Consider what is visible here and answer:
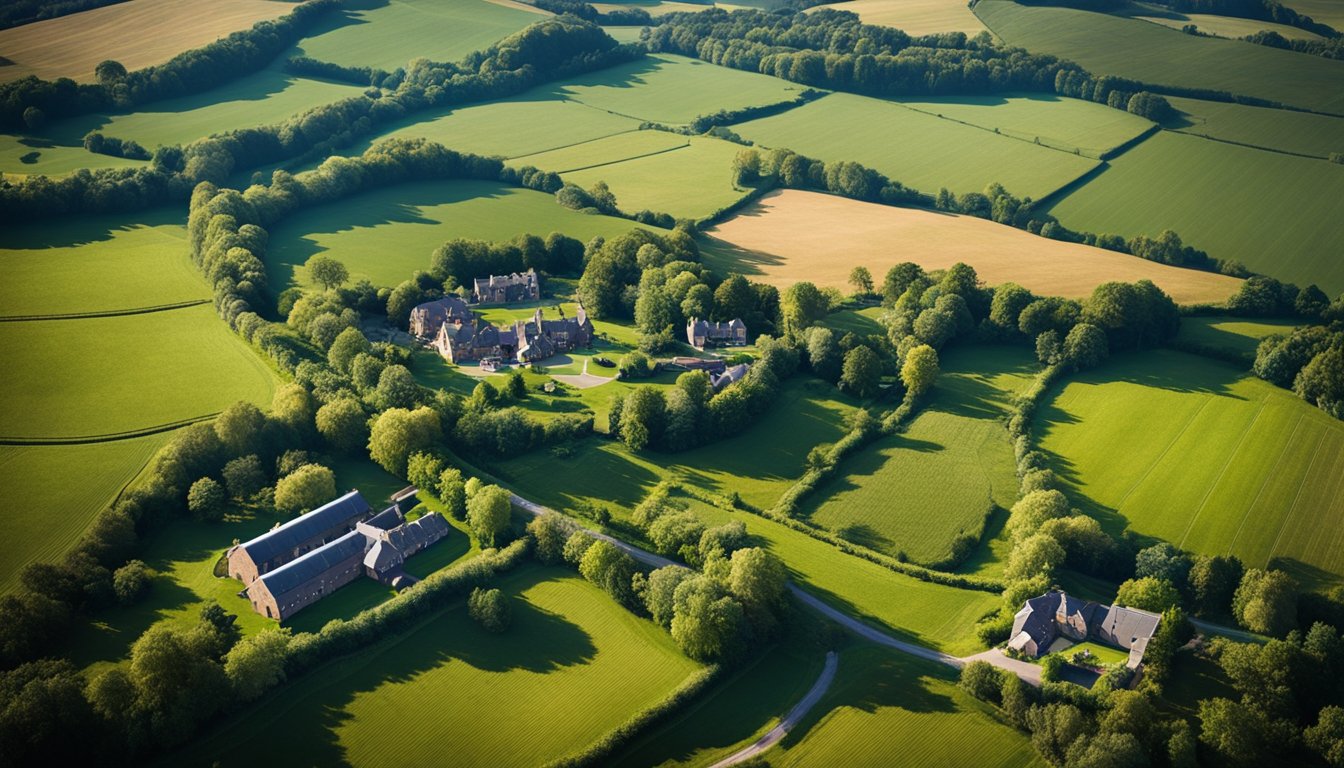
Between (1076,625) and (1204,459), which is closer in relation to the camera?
(1076,625)

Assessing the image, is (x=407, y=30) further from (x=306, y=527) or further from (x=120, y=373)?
(x=306, y=527)

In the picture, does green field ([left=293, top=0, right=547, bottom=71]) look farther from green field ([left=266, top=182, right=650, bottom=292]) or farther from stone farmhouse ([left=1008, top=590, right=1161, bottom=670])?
stone farmhouse ([left=1008, top=590, right=1161, bottom=670])

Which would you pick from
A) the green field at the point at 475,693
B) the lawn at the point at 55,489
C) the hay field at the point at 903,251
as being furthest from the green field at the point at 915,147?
the lawn at the point at 55,489

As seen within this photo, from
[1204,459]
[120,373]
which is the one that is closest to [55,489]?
[120,373]

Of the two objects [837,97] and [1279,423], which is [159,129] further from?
[1279,423]

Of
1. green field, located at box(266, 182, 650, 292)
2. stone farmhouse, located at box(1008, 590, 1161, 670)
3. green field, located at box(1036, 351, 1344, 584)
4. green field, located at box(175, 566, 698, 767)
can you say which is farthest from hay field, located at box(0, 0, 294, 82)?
stone farmhouse, located at box(1008, 590, 1161, 670)

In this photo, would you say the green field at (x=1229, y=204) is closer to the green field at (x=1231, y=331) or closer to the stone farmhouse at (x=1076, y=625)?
the green field at (x=1231, y=331)

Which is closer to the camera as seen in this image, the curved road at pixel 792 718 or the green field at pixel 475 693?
the curved road at pixel 792 718
